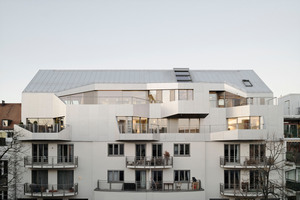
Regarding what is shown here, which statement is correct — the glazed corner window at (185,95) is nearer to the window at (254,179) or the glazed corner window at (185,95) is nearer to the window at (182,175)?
the window at (182,175)

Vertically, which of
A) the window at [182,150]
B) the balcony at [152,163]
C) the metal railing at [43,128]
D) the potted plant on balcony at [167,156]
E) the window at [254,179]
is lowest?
the window at [254,179]

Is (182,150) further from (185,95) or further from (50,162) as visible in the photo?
(50,162)

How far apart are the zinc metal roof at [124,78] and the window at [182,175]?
9742 millimetres

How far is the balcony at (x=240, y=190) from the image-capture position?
30344 mm

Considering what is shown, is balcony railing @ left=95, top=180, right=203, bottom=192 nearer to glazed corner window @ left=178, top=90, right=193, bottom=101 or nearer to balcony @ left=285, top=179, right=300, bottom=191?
glazed corner window @ left=178, top=90, right=193, bottom=101

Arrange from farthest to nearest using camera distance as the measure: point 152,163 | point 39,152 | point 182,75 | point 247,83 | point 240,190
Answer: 1. point 182,75
2. point 247,83
3. point 39,152
4. point 152,163
5. point 240,190

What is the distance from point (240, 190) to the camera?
3095 centimetres

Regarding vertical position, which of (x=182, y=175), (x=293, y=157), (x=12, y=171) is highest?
(x=293, y=157)

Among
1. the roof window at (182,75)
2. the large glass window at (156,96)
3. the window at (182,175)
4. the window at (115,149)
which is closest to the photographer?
the window at (182,175)

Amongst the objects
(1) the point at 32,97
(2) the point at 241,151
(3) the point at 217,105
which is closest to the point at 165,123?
(3) the point at 217,105

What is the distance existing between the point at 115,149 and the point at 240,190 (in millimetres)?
12504

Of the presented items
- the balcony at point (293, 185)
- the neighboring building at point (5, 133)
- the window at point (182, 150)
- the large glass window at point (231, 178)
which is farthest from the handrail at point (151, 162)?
the balcony at point (293, 185)

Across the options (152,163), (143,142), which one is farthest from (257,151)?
(143,142)

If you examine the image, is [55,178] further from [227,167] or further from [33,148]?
[227,167]
